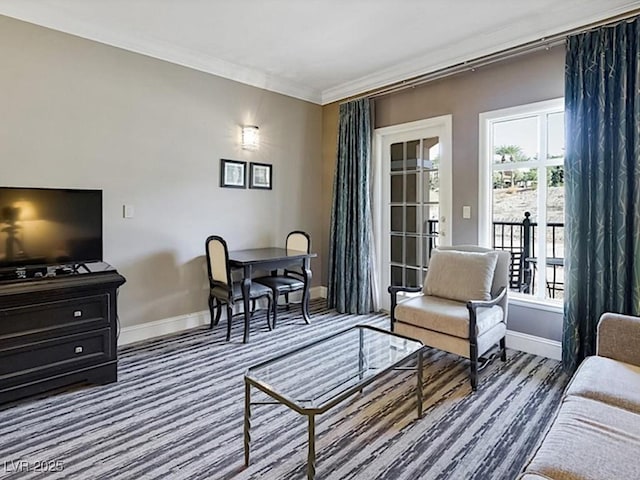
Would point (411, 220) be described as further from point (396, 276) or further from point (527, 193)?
point (527, 193)

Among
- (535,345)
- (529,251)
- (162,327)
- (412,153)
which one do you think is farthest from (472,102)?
(162,327)

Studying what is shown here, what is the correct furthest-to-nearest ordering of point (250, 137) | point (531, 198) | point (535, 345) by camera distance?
point (250, 137) → point (531, 198) → point (535, 345)

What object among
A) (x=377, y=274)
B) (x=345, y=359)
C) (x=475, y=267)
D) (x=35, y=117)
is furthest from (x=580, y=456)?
(x=35, y=117)

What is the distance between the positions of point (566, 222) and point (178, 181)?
3.40 m

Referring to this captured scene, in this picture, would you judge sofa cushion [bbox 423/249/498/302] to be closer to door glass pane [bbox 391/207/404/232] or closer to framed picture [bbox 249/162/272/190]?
door glass pane [bbox 391/207/404/232]

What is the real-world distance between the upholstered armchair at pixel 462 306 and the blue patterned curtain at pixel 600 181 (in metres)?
0.50

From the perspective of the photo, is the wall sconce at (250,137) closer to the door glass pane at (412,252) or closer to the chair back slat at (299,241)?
the chair back slat at (299,241)

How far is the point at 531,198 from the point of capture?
135 inches

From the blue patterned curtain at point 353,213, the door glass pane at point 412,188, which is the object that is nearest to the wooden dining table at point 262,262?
the blue patterned curtain at point 353,213

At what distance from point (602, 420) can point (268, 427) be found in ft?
5.26

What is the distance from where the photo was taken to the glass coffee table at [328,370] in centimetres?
182

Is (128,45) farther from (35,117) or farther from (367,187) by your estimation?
(367,187)

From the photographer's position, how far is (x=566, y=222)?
2.90m

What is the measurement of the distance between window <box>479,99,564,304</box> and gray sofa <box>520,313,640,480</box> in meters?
1.37
